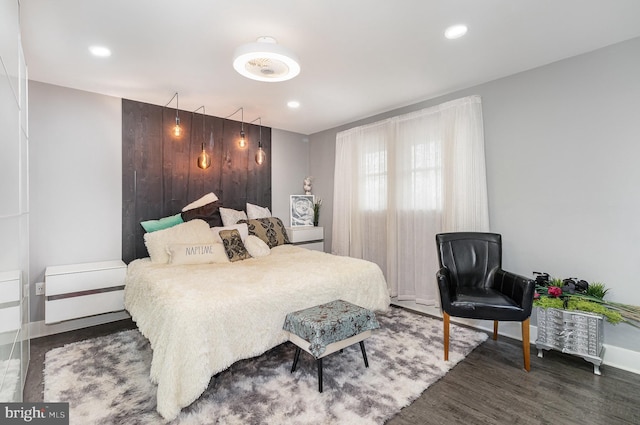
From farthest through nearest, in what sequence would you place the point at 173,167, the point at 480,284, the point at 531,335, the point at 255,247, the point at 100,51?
the point at 173,167
the point at 255,247
the point at 480,284
the point at 531,335
the point at 100,51

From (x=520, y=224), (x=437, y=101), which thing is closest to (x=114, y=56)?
(x=437, y=101)

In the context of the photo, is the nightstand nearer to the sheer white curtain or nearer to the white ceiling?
the sheer white curtain

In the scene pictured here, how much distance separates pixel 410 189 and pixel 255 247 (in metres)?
2.07

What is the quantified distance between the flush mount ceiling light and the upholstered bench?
6.17ft

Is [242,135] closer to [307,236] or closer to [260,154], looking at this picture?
[260,154]

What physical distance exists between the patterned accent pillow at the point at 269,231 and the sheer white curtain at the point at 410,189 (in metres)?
0.99

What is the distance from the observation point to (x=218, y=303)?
1.99 m

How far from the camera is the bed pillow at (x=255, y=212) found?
4.45 meters

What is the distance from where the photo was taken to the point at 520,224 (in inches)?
117

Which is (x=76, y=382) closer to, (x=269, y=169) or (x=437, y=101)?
(x=269, y=169)

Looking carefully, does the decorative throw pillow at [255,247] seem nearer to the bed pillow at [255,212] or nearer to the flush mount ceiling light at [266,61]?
the bed pillow at [255,212]

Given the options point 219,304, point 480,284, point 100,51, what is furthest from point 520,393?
point 100,51

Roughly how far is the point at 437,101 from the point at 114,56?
3.35m

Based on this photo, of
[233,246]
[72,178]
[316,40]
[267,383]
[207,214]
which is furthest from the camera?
[207,214]
